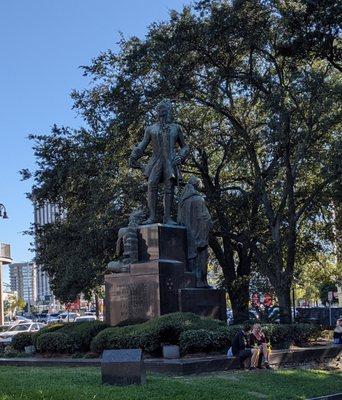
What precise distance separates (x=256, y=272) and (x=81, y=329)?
56.4ft

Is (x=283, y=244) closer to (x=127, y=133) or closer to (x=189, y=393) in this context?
(x=127, y=133)

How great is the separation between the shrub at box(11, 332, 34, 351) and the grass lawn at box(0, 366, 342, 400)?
5.03 meters

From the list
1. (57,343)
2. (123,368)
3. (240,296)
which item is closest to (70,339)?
(57,343)

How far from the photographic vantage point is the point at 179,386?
37.7 feet

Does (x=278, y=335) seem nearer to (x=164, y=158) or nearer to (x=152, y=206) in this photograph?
(x=152, y=206)

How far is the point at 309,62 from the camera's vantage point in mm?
26578

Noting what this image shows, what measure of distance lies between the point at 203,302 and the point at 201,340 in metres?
2.55

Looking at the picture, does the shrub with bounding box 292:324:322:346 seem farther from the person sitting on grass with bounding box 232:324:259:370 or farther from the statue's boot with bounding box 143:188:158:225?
the statue's boot with bounding box 143:188:158:225

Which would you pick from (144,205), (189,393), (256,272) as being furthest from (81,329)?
(256,272)

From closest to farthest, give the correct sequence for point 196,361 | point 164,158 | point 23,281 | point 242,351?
point 196,361 < point 242,351 < point 164,158 < point 23,281

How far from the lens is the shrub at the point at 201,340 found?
583 inches

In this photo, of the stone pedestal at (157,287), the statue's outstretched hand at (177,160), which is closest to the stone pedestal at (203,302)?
the stone pedestal at (157,287)

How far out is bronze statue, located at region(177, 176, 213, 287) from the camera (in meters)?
17.8

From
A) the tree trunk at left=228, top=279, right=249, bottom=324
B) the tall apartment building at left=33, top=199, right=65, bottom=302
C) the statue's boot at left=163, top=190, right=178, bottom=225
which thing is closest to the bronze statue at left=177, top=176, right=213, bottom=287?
the statue's boot at left=163, top=190, right=178, bottom=225
